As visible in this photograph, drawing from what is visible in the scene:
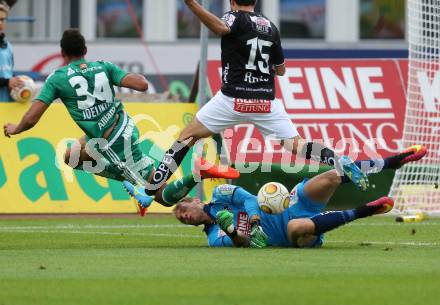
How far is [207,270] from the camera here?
9.98 m

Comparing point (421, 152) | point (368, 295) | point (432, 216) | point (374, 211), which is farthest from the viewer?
point (432, 216)

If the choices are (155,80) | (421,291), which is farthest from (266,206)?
(155,80)

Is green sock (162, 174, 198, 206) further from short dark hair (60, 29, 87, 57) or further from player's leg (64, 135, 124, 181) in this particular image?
short dark hair (60, 29, 87, 57)

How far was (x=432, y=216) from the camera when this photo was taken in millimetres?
17359

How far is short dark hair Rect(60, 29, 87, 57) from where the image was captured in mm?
13383

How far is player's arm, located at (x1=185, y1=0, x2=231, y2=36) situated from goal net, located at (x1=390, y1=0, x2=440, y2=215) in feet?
17.8

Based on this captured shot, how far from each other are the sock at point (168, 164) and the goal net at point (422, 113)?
4.99m

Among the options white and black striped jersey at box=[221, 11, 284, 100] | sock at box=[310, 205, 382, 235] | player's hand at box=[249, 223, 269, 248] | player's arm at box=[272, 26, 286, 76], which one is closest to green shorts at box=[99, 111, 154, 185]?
white and black striped jersey at box=[221, 11, 284, 100]

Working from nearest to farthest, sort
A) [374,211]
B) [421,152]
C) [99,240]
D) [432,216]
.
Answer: [374,211] → [421,152] → [99,240] → [432,216]

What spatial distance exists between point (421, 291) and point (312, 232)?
2944 mm

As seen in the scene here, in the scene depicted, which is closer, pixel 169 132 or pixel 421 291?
pixel 421 291

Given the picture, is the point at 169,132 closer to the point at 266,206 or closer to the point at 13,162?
the point at 13,162

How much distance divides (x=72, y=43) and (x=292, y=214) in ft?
10.0

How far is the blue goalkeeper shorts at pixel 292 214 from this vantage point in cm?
1192
